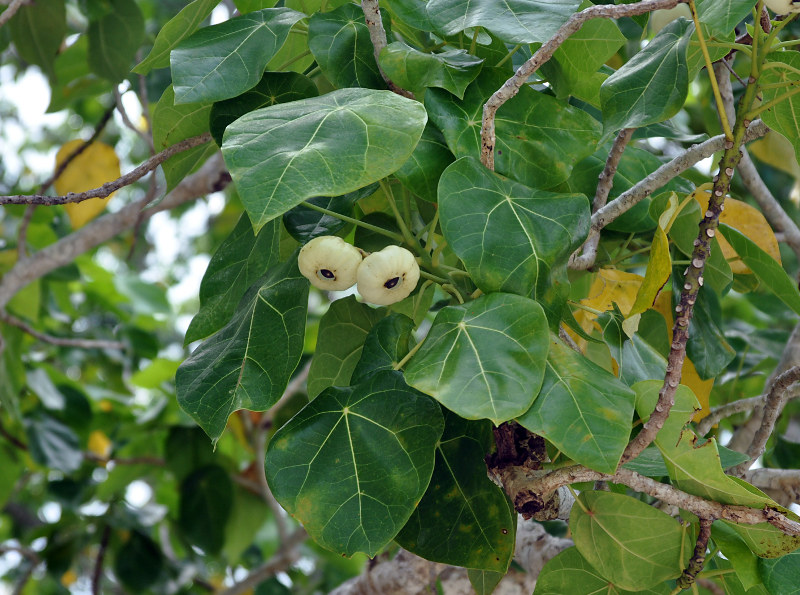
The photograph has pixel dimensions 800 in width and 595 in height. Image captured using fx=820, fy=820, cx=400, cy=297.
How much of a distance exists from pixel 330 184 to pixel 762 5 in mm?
448

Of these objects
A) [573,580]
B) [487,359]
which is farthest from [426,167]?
[573,580]

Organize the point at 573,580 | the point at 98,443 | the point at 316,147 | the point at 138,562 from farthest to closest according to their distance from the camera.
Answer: the point at 98,443, the point at 138,562, the point at 573,580, the point at 316,147

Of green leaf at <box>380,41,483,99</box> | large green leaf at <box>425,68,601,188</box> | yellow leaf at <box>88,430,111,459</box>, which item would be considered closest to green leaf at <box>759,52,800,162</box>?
large green leaf at <box>425,68,601,188</box>

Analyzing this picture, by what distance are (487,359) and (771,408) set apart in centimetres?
44

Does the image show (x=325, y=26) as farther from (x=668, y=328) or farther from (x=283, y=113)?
(x=668, y=328)

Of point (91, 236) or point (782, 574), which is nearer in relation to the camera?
point (782, 574)

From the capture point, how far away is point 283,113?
70 centimetres

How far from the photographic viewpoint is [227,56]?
0.83 m

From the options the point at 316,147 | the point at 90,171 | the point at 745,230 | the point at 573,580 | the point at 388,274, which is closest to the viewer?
the point at 316,147

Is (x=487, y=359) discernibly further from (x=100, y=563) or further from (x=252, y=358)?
(x=100, y=563)

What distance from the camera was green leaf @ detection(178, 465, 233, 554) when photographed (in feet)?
6.42

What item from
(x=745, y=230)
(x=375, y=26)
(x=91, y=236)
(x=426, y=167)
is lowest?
(x=91, y=236)

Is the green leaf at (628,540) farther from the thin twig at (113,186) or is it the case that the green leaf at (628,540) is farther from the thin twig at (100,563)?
the thin twig at (100,563)

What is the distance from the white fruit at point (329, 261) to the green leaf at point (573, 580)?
38 centimetres
